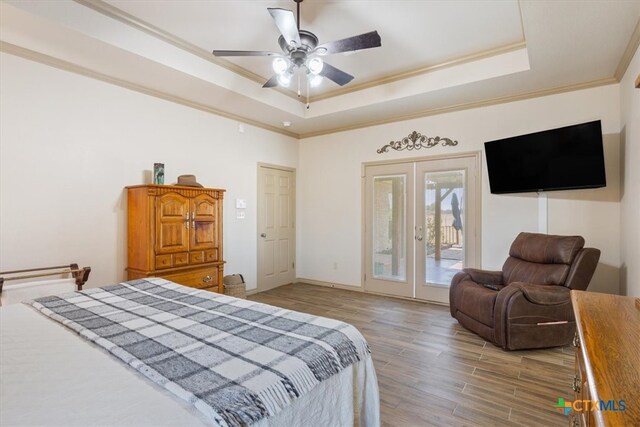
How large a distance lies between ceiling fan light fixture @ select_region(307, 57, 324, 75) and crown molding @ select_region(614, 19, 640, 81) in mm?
2440

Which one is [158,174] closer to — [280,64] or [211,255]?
[211,255]

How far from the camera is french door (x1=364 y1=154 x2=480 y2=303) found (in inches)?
171

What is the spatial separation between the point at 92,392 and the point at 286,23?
239 cm

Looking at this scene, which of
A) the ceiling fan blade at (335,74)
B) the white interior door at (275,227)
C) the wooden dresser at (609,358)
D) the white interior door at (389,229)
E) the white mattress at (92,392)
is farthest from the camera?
the white interior door at (275,227)

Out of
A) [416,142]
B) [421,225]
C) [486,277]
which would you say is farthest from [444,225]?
[416,142]

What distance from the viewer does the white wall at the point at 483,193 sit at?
3482 mm

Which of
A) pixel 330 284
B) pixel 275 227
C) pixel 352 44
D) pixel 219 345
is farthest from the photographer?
pixel 330 284

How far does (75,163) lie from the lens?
10.4 feet

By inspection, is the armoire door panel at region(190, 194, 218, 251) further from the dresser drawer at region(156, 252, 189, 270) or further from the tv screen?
the tv screen

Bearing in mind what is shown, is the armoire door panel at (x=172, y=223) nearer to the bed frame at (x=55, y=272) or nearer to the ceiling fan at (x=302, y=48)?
the bed frame at (x=55, y=272)

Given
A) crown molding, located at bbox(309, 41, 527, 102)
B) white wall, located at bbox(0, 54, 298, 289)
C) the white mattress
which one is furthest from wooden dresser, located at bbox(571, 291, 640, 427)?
white wall, located at bbox(0, 54, 298, 289)

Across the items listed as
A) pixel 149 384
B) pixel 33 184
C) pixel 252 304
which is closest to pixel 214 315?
pixel 252 304

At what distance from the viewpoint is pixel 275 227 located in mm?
5496

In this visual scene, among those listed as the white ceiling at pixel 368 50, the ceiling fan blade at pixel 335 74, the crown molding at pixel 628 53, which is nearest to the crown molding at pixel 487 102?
the white ceiling at pixel 368 50
